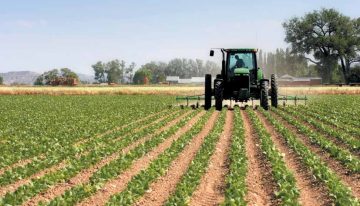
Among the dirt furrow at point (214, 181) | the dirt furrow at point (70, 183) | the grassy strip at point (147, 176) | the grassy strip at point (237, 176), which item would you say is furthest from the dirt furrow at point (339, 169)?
the dirt furrow at point (70, 183)

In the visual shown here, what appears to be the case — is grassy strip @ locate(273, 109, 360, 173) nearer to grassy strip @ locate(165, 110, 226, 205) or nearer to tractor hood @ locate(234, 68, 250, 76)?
grassy strip @ locate(165, 110, 226, 205)

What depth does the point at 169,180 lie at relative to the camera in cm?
964

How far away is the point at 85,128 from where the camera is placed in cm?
1941

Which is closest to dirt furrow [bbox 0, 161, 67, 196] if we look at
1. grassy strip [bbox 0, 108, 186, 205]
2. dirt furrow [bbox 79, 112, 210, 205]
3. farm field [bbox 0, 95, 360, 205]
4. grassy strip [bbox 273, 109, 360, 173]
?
farm field [bbox 0, 95, 360, 205]

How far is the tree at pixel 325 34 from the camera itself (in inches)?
3661

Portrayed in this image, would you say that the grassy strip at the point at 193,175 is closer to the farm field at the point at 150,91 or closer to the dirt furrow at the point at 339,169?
the dirt furrow at the point at 339,169

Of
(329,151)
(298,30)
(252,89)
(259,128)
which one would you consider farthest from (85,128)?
(298,30)

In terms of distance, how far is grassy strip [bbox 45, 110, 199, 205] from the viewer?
26.3 ft

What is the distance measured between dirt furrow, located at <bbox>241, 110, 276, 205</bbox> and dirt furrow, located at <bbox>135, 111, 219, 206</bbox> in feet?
4.50

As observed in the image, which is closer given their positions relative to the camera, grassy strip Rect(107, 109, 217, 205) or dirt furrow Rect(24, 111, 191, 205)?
grassy strip Rect(107, 109, 217, 205)

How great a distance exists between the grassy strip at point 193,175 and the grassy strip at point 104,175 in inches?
55.6

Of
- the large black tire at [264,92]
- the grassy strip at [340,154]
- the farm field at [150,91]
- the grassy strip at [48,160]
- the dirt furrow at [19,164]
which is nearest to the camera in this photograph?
the grassy strip at [48,160]

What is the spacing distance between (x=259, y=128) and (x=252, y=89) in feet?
21.0

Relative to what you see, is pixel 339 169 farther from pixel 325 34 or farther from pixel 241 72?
pixel 325 34
